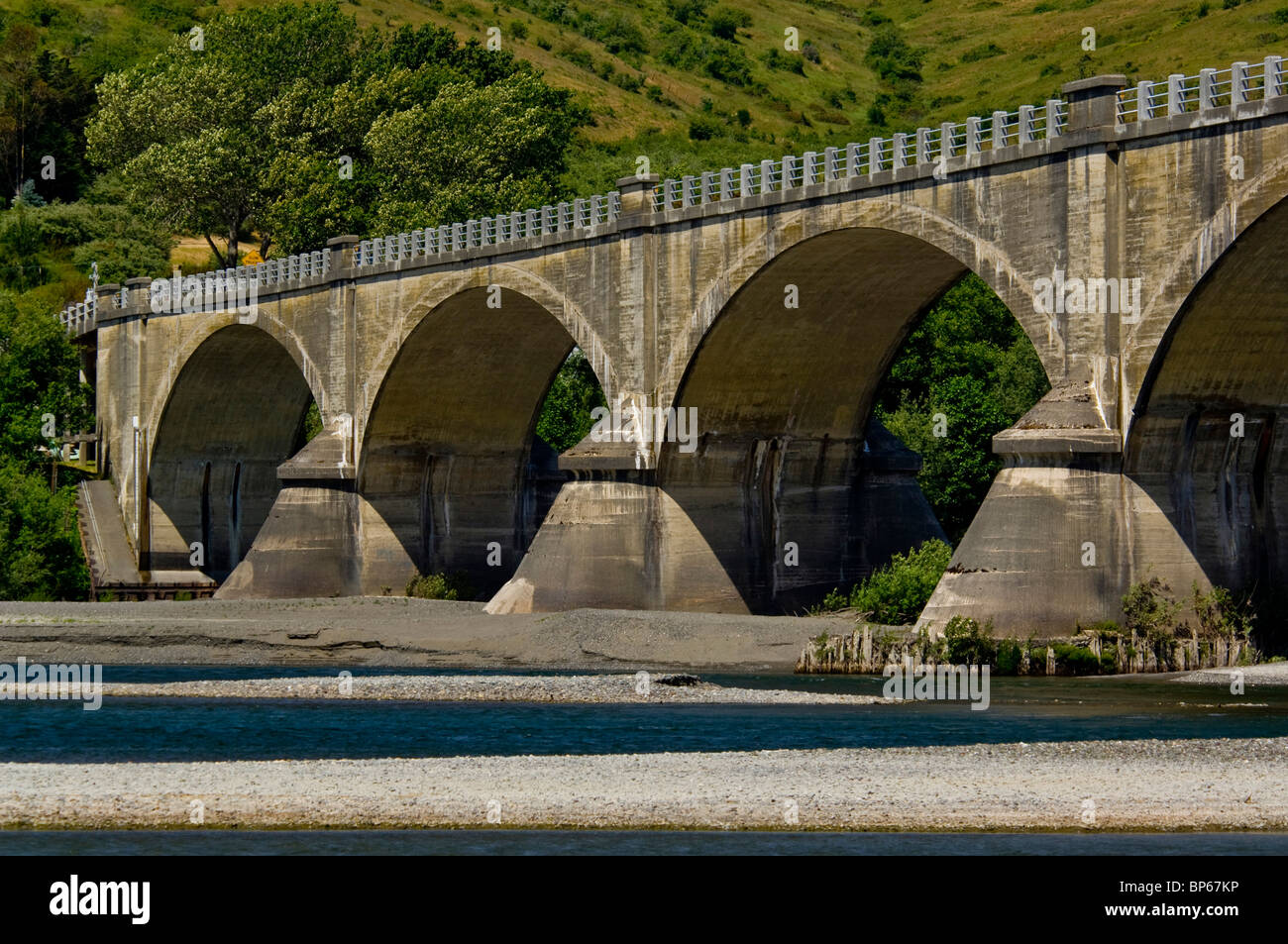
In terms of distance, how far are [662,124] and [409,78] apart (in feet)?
183

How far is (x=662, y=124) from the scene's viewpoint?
570 ft

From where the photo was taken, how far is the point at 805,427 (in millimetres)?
64438

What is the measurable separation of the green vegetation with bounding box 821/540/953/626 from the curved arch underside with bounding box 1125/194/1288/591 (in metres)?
8.28

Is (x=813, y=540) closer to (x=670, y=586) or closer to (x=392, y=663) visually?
(x=670, y=586)

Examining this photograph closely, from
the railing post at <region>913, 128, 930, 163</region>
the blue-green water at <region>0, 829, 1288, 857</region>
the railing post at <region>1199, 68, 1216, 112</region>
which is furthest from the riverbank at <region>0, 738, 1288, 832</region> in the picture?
the railing post at <region>913, 128, 930, 163</region>

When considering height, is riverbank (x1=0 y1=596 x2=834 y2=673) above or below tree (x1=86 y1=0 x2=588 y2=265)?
below

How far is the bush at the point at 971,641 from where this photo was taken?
46750 millimetres

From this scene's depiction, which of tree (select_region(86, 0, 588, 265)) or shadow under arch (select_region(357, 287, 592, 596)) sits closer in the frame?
shadow under arch (select_region(357, 287, 592, 596))

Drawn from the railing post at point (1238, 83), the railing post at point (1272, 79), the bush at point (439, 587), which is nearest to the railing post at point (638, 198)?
the bush at point (439, 587)

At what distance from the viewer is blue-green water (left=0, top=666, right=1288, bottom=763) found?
3650cm

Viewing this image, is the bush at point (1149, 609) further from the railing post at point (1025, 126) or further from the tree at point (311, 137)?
the tree at point (311, 137)

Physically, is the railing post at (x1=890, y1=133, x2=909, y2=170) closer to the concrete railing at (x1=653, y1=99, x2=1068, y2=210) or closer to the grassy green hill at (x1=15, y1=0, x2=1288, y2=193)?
the concrete railing at (x1=653, y1=99, x2=1068, y2=210)

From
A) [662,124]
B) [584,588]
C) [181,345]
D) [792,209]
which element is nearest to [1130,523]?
[792,209]

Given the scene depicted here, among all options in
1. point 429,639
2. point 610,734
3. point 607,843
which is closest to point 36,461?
point 429,639
